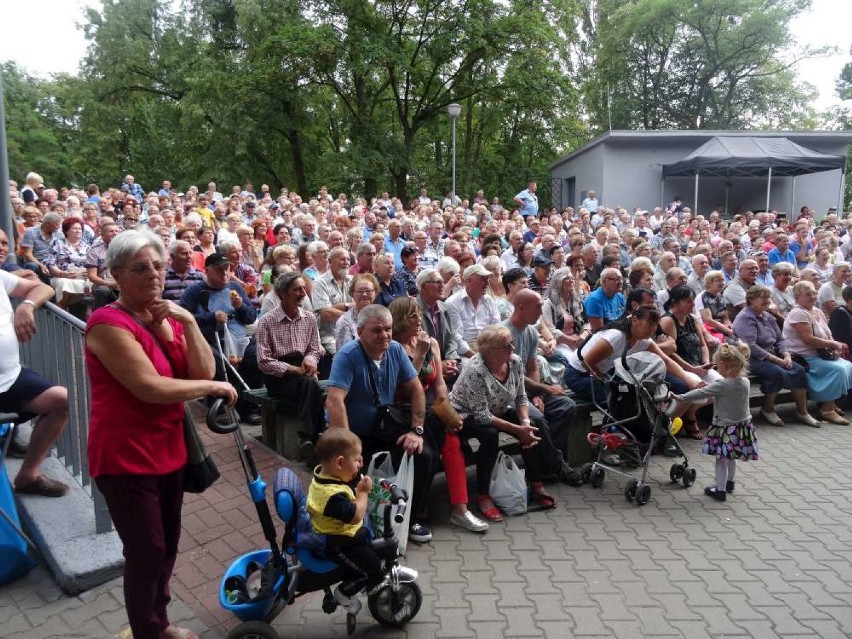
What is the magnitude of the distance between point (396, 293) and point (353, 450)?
3.74 meters

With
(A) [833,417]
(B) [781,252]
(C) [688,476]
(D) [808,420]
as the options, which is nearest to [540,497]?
(C) [688,476]

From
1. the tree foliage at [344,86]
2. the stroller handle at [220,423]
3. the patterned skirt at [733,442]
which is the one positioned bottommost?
the patterned skirt at [733,442]

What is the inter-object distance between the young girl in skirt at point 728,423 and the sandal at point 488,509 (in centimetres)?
169

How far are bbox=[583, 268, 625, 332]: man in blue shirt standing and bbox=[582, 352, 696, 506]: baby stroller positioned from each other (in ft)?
4.56

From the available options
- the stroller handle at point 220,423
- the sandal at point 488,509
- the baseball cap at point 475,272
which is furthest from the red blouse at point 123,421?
the baseball cap at point 475,272

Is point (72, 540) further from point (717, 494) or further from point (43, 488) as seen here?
point (717, 494)

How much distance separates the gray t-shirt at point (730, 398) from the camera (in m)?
5.11

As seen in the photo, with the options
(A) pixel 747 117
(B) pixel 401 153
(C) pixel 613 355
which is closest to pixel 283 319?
(C) pixel 613 355

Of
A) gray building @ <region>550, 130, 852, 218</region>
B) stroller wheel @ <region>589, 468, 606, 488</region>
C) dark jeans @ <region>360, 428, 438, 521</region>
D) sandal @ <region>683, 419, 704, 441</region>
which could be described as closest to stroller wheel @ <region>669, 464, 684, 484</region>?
stroller wheel @ <region>589, 468, 606, 488</region>

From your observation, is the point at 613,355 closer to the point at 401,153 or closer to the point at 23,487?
the point at 23,487

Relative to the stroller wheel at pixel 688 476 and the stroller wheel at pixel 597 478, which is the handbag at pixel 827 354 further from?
the stroller wheel at pixel 597 478

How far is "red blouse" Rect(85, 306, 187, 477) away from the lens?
2.57 m

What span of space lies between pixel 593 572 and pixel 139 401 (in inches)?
108

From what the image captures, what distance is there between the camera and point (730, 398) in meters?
5.14
